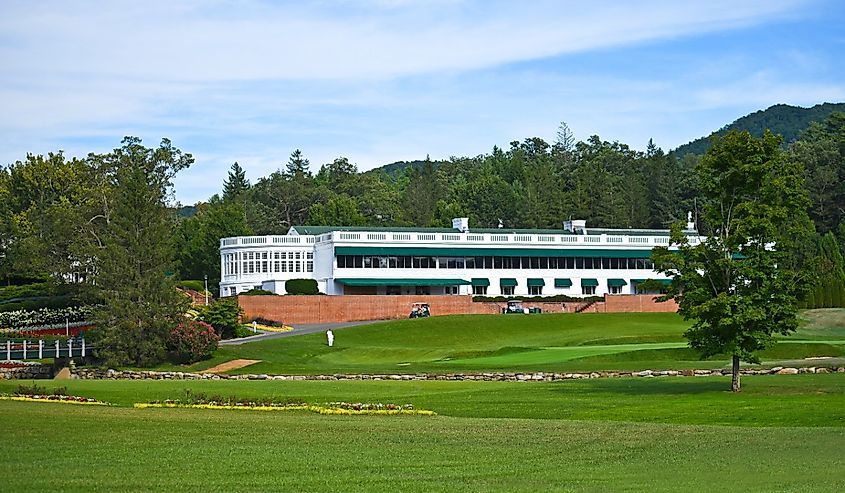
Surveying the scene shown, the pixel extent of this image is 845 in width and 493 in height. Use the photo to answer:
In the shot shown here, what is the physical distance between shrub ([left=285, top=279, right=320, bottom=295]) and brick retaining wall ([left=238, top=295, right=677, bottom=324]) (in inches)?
291

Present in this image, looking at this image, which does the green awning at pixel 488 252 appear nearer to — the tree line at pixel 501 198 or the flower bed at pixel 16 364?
the tree line at pixel 501 198

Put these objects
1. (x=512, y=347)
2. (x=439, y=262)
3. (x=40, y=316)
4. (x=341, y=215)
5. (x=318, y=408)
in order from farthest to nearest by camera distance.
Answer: (x=341, y=215), (x=439, y=262), (x=40, y=316), (x=512, y=347), (x=318, y=408)

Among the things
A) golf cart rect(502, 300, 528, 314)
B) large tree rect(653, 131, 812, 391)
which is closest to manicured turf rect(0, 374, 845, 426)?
large tree rect(653, 131, 812, 391)

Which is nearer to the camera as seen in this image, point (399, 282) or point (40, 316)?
point (40, 316)

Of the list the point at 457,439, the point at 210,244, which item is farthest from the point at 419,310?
the point at 457,439

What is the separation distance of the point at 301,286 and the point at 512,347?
35.2 m

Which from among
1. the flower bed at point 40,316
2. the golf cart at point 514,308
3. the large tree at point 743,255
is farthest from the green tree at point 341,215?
the large tree at point 743,255

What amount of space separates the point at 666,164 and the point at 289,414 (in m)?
136

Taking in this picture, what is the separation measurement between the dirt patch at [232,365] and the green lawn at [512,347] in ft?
1.83

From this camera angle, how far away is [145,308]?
5425 cm

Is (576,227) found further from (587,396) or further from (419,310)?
(587,396)

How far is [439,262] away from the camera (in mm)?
100188

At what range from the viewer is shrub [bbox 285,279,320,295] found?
94.1 metres

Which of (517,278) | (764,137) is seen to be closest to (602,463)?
(764,137)
